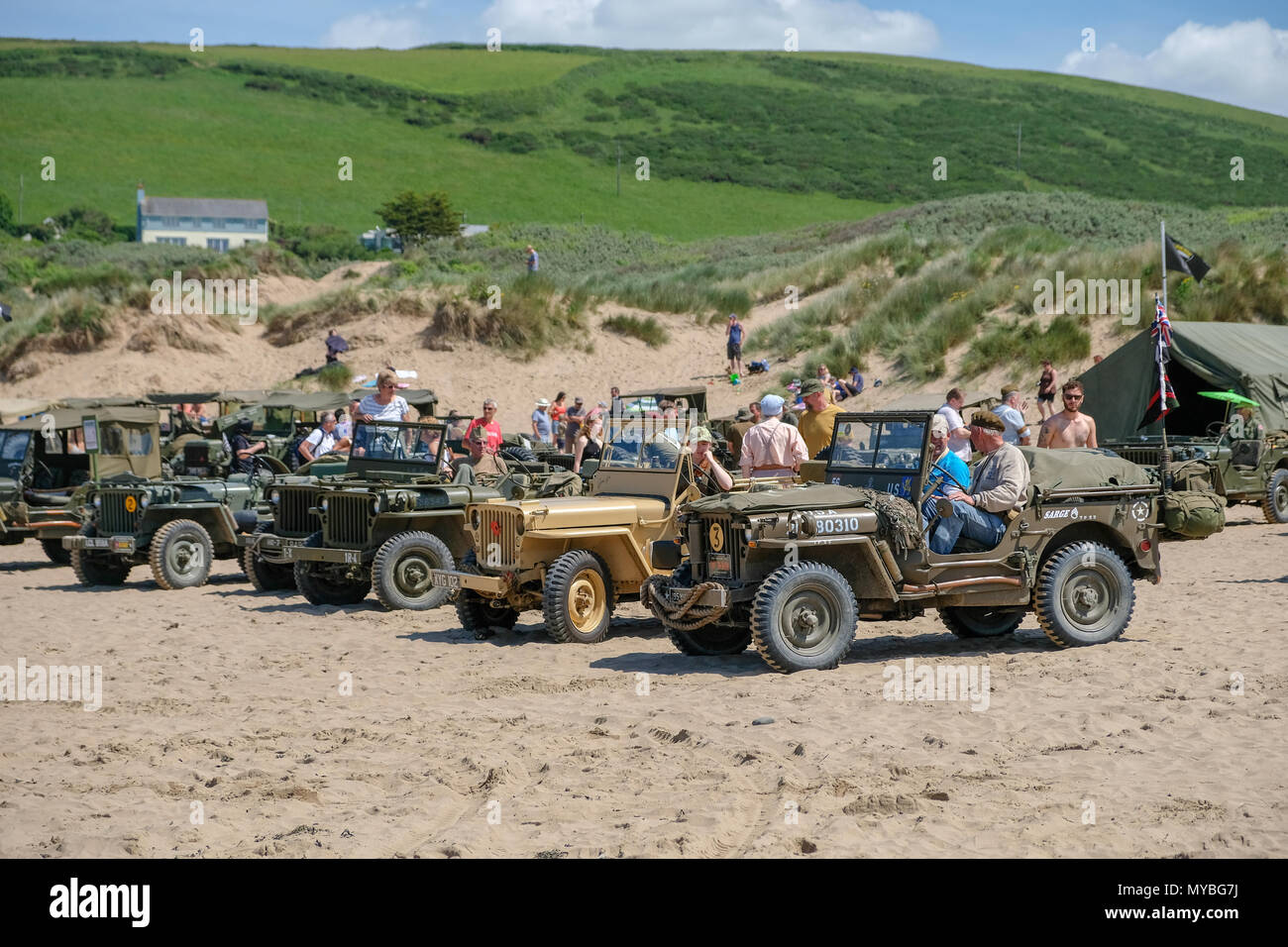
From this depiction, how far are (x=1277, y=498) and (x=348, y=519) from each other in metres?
12.4

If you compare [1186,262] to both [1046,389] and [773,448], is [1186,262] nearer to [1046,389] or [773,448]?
[1046,389]

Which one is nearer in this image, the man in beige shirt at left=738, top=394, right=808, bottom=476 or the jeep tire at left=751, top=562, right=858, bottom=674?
the jeep tire at left=751, top=562, right=858, bottom=674

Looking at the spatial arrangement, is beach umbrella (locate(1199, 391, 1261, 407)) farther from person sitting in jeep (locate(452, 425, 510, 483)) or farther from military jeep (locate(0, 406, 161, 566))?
military jeep (locate(0, 406, 161, 566))

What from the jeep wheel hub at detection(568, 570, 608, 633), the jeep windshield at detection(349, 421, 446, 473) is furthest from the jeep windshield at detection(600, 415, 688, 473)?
the jeep windshield at detection(349, 421, 446, 473)

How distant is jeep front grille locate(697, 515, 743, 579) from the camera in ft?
31.2

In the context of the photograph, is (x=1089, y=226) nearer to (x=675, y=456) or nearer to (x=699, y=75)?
(x=675, y=456)

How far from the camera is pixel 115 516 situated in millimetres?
15469

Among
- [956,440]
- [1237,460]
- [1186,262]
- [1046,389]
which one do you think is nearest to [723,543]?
[956,440]

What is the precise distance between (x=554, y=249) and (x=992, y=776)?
52064 mm

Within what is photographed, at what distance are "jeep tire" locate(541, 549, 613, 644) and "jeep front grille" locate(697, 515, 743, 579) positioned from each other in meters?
1.43

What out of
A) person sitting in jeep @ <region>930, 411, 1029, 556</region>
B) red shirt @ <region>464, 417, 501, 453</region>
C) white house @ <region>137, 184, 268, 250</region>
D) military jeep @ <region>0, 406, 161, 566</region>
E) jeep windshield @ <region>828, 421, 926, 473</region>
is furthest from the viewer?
white house @ <region>137, 184, 268, 250</region>

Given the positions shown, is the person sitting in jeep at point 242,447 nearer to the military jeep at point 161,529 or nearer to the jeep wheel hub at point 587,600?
the military jeep at point 161,529

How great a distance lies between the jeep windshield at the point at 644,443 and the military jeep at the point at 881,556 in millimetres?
1296

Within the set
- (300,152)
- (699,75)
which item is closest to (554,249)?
(300,152)
